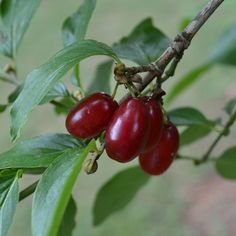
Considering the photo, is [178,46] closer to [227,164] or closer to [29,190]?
[29,190]

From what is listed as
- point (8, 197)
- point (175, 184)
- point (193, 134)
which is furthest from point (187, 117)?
point (175, 184)

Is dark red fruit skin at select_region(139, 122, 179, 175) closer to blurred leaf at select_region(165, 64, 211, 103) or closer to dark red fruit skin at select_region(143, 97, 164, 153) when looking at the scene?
dark red fruit skin at select_region(143, 97, 164, 153)

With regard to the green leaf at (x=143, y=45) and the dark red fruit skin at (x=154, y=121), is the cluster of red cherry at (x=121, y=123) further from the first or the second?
the green leaf at (x=143, y=45)

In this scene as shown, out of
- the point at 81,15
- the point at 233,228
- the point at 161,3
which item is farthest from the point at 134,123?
the point at 161,3

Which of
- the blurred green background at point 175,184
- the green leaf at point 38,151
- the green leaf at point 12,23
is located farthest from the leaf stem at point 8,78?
the blurred green background at point 175,184

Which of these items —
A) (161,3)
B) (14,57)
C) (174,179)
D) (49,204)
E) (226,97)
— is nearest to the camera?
(49,204)

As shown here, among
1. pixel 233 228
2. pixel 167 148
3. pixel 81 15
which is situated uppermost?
pixel 81 15

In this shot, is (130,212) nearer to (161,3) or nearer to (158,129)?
(161,3)
